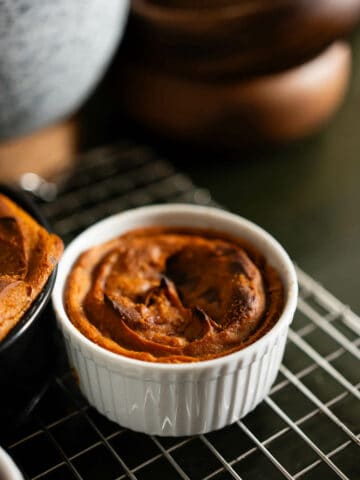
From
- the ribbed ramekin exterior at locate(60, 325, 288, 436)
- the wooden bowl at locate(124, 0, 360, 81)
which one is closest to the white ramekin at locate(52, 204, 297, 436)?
the ribbed ramekin exterior at locate(60, 325, 288, 436)

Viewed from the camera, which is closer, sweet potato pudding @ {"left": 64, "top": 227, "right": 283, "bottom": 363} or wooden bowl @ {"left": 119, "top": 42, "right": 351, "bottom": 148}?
sweet potato pudding @ {"left": 64, "top": 227, "right": 283, "bottom": 363}

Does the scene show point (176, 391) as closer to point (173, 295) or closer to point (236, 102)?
point (173, 295)

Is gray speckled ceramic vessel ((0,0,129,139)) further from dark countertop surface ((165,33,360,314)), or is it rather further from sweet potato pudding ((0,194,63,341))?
dark countertop surface ((165,33,360,314))

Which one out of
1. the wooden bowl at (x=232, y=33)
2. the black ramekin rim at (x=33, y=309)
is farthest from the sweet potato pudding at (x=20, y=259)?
the wooden bowl at (x=232, y=33)

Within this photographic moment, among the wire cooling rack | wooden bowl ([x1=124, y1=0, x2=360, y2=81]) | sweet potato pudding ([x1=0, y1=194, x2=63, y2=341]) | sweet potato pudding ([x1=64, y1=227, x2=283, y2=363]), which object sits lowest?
the wire cooling rack

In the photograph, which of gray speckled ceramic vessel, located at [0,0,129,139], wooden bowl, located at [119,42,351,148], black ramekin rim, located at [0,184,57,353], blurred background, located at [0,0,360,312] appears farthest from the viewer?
wooden bowl, located at [119,42,351,148]

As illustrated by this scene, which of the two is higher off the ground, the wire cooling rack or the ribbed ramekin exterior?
the ribbed ramekin exterior

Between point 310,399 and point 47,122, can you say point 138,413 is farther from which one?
point 47,122

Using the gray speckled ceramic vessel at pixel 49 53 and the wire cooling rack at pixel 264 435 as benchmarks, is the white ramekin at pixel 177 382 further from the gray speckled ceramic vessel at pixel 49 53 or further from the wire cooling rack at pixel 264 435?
the gray speckled ceramic vessel at pixel 49 53
